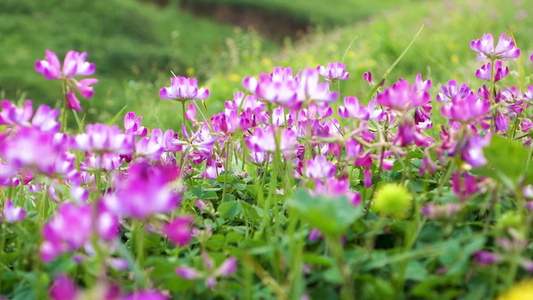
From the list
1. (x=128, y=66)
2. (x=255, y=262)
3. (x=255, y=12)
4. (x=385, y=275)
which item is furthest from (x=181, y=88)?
(x=255, y=12)

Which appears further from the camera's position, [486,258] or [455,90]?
[455,90]

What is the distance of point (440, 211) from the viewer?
790mm

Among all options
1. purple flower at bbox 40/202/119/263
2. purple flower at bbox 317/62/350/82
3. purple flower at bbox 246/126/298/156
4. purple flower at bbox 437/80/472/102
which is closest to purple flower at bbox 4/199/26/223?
purple flower at bbox 40/202/119/263

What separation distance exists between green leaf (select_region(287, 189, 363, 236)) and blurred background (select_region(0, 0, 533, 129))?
2.26m

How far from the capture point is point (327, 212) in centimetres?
66

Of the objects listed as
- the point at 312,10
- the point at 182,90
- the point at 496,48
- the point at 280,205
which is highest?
the point at 312,10

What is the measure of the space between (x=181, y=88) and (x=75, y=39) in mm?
9357

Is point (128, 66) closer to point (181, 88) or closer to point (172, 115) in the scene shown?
point (172, 115)

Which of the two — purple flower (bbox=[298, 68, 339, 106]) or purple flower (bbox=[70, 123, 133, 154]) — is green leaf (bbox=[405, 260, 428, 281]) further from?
purple flower (bbox=[70, 123, 133, 154])

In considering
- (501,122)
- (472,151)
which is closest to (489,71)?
(501,122)

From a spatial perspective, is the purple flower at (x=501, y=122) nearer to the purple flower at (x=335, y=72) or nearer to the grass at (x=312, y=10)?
the purple flower at (x=335, y=72)

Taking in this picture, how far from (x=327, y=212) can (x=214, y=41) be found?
11.7 metres

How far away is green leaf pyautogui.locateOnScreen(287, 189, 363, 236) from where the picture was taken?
2.13 ft

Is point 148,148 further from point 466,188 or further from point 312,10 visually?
point 312,10
